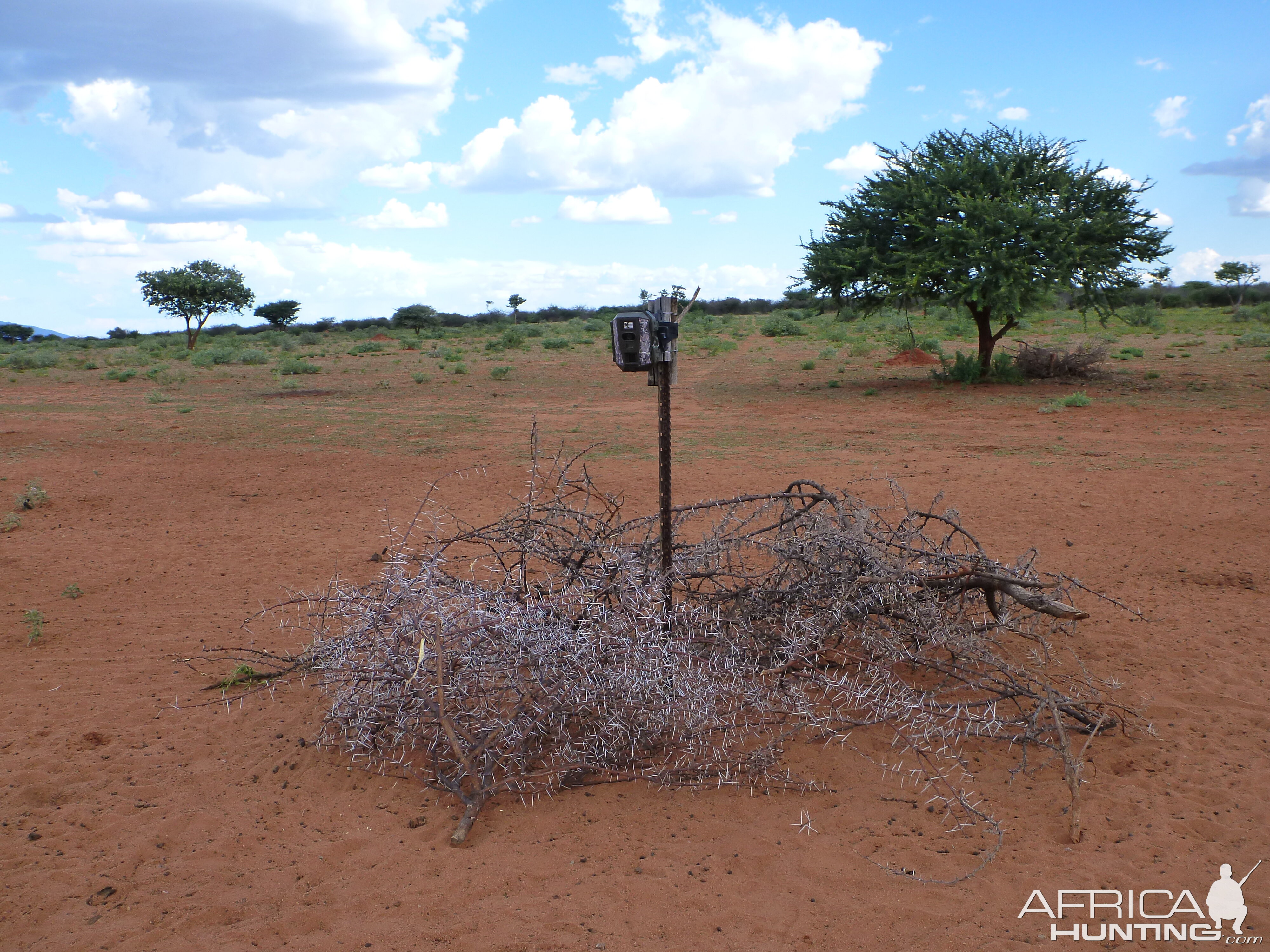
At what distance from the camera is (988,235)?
54.3 feet

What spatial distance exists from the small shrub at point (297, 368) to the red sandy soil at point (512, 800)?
50.4ft

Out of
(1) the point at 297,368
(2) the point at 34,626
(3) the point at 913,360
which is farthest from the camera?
(1) the point at 297,368

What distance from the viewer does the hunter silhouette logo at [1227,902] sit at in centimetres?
299

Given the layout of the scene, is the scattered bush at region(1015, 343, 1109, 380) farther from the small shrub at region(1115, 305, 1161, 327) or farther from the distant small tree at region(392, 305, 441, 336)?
the distant small tree at region(392, 305, 441, 336)

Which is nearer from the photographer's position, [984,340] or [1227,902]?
[1227,902]

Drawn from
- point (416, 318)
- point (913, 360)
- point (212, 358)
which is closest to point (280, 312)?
point (416, 318)

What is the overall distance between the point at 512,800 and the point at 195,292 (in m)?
44.9

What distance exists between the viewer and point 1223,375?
17609 mm

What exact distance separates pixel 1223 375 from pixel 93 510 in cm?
1940

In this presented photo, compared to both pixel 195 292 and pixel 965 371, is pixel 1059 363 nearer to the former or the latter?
pixel 965 371

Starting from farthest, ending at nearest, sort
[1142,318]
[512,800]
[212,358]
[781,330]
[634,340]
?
1. [781,330]
2. [1142,318]
3. [212,358]
4. [634,340]
5. [512,800]

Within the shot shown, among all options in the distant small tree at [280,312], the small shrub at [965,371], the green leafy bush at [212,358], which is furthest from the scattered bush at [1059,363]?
the distant small tree at [280,312]

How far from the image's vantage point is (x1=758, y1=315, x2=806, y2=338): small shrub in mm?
32875
